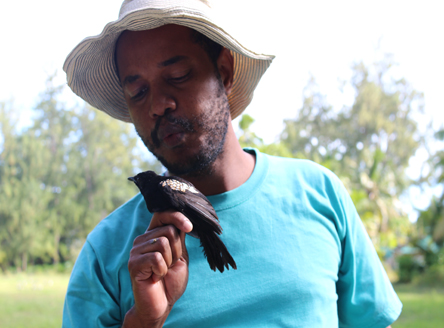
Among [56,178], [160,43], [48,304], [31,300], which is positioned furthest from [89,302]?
[56,178]

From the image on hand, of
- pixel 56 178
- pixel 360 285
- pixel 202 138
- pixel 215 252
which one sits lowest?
pixel 56 178

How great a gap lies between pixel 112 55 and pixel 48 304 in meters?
14.0

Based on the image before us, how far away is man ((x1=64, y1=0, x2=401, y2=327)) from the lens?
60.4 inches

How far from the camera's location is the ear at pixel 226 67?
193 cm

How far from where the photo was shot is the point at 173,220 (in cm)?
130

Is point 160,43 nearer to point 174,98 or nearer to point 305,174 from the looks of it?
point 174,98

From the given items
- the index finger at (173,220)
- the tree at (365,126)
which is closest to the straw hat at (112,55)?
the index finger at (173,220)

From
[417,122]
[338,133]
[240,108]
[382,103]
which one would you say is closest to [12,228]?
[240,108]

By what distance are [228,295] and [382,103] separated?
103ft

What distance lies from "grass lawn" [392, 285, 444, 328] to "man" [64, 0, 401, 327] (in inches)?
420

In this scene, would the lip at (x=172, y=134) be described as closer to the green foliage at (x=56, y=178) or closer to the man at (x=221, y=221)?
the man at (x=221, y=221)

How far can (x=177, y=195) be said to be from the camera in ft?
4.59

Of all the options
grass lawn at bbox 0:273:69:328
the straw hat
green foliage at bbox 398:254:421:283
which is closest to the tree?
green foliage at bbox 398:254:421:283

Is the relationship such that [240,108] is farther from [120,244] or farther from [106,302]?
[106,302]
